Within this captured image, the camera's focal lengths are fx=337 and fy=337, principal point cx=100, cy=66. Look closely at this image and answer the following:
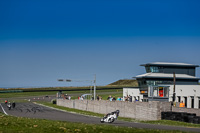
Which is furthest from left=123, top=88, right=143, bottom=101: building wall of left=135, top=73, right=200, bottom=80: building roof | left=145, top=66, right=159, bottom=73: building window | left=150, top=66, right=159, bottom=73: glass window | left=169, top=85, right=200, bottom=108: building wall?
left=169, top=85, right=200, bottom=108: building wall

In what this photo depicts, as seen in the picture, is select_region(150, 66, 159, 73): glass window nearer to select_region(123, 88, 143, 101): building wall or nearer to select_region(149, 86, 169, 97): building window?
select_region(123, 88, 143, 101): building wall

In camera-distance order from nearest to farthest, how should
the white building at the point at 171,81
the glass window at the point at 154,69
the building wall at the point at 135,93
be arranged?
the white building at the point at 171,81, the building wall at the point at 135,93, the glass window at the point at 154,69

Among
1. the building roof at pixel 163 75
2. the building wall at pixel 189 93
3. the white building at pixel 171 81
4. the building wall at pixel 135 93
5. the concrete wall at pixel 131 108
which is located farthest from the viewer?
the building roof at pixel 163 75

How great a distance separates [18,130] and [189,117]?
61.0 ft

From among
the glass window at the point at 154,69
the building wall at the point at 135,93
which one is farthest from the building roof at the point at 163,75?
the building wall at the point at 135,93

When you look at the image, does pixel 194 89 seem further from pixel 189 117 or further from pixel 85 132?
pixel 85 132

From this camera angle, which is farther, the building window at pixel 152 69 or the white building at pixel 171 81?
the building window at pixel 152 69

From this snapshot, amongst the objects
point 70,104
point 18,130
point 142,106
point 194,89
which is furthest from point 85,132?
point 70,104

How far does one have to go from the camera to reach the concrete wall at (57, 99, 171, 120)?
37.8 metres

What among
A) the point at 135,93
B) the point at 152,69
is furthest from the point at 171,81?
the point at 135,93

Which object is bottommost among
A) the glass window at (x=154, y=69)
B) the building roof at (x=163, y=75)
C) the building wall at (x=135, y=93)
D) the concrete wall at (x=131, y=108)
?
the concrete wall at (x=131, y=108)

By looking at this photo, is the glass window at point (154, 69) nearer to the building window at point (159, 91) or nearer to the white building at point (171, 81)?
the white building at point (171, 81)

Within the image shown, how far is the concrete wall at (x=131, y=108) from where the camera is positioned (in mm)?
37812

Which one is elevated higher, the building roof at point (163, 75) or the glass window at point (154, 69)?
the glass window at point (154, 69)
